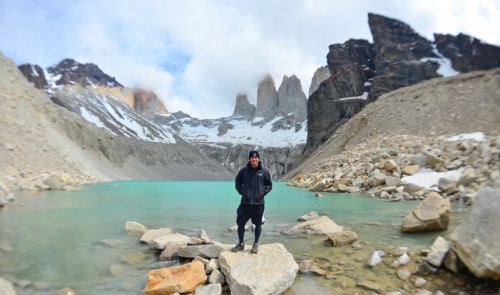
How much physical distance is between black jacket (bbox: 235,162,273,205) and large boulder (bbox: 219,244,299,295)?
1200 millimetres

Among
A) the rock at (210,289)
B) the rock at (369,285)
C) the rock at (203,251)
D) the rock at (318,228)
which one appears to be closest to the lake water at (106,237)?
the rock at (318,228)

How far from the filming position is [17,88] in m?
56.9

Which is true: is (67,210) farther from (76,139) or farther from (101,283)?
(76,139)

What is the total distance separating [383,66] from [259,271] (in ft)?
376

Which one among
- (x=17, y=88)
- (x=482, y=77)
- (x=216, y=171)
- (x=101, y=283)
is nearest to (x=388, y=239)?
(x=101, y=283)

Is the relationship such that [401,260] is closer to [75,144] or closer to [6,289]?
[6,289]

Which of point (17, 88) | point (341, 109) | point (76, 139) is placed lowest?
point (76, 139)

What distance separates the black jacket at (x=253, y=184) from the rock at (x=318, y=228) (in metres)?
3.51

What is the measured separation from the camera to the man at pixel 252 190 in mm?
7820

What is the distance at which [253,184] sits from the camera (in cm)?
783

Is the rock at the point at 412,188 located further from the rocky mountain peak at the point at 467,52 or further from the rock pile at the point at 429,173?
the rocky mountain peak at the point at 467,52

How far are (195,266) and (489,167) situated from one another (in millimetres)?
17384

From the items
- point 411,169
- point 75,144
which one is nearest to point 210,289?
point 411,169

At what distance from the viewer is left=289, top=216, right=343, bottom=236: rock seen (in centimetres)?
1045
